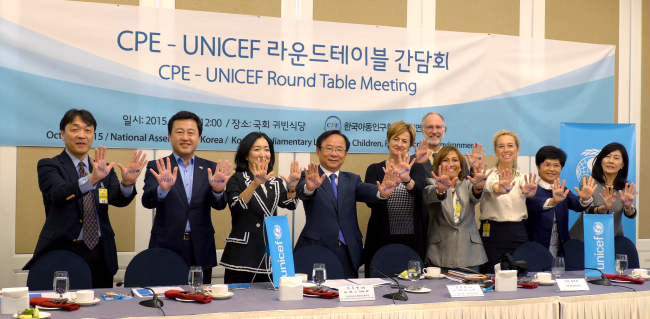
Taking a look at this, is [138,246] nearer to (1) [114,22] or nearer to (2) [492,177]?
(1) [114,22]

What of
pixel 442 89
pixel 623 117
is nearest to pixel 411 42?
pixel 442 89

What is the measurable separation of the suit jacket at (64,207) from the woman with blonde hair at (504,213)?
95.4 inches

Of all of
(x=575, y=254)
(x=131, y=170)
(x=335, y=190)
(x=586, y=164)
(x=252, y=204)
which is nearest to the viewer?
(x=131, y=170)

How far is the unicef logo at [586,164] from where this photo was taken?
495 centimetres

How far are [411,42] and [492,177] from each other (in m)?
1.49

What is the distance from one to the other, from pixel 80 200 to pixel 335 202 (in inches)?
61.4

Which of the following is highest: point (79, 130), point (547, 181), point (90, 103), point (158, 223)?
point (90, 103)

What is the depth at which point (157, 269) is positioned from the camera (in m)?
2.95

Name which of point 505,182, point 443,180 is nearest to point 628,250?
point 505,182

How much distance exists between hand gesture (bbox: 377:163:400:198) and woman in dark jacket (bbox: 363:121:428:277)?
194 millimetres

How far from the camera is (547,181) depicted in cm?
400

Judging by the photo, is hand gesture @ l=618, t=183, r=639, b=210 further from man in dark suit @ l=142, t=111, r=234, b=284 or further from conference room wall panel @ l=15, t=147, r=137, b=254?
conference room wall panel @ l=15, t=147, r=137, b=254

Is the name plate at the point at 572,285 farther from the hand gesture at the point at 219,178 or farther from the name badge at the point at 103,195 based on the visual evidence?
the name badge at the point at 103,195

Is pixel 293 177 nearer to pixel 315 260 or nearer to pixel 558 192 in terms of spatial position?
pixel 315 260
